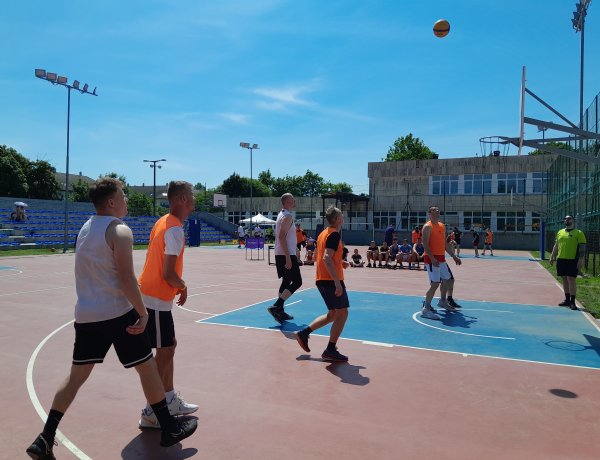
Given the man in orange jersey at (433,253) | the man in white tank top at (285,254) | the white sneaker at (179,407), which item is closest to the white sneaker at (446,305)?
the man in orange jersey at (433,253)

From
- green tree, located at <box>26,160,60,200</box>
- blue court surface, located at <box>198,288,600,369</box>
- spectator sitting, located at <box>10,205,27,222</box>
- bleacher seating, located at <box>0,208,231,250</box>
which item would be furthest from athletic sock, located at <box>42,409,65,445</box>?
green tree, located at <box>26,160,60,200</box>

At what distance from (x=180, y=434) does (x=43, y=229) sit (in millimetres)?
34327

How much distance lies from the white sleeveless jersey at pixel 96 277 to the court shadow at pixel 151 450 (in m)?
1.07

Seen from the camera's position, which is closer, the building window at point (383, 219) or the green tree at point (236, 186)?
the building window at point (383, 219)

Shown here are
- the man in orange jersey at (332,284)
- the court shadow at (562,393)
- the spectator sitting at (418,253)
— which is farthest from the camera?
the spectator sitting at (418,253)

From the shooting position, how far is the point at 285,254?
7918 millimetres

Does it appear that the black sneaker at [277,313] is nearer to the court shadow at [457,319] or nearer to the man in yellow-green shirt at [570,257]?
the court shadow at [457,319]

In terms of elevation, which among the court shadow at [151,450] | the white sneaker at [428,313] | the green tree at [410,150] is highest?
the green tree at [410,150]

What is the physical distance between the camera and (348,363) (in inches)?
227

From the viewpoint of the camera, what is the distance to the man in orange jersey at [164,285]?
3889 mm

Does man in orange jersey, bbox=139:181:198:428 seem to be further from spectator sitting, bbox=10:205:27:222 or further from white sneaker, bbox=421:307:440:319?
spectator sitting, bbox=10:205:27:222

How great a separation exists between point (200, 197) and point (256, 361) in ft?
290

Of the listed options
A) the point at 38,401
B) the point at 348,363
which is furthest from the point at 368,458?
the point at 38,401

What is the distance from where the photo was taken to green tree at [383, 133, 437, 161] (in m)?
78.8
